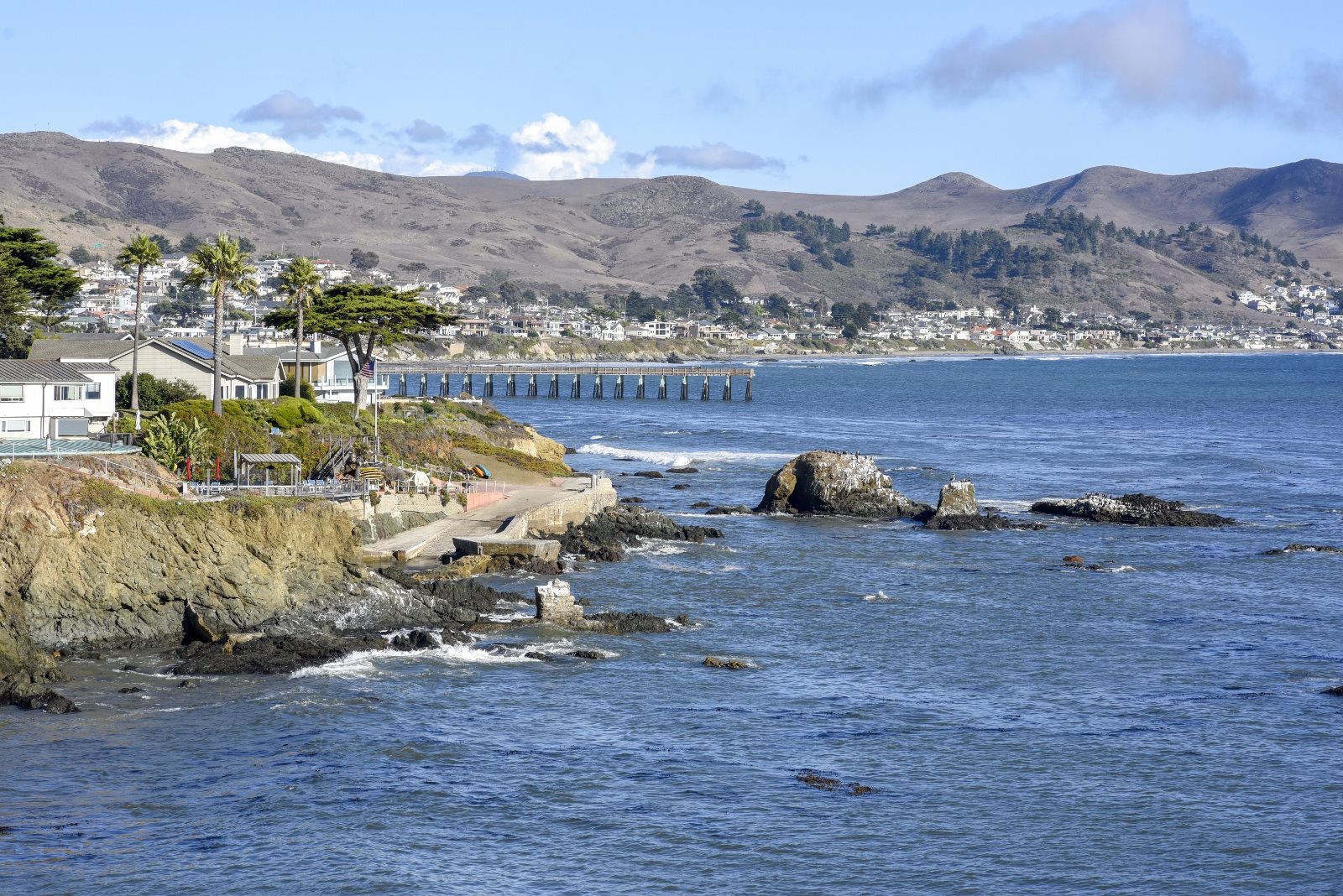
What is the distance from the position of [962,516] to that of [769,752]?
112 ft

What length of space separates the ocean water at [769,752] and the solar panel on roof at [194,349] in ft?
95.4

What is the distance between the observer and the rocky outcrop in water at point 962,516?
64.8m

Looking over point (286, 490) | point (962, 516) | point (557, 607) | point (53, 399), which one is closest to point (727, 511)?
point (962, 516)

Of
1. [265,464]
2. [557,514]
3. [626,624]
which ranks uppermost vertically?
[265,464]

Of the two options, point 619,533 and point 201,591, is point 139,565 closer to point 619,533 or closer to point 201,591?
point 201,591

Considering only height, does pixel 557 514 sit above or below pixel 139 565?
above

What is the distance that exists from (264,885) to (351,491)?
89.7 ft

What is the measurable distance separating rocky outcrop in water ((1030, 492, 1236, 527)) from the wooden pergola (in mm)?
33079

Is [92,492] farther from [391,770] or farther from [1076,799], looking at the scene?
[1076,799]

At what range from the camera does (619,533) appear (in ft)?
194

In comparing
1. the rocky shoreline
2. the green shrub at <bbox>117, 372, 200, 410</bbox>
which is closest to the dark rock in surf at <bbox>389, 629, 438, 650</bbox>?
the rocky shoreline

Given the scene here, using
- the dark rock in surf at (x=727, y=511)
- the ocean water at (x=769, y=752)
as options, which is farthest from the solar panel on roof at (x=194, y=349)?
the ocean water at (x=769, y=752)

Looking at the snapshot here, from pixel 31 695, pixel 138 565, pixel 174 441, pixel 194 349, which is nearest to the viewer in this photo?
pixel 31 695

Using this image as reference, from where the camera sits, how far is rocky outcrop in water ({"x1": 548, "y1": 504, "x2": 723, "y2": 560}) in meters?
55.6
